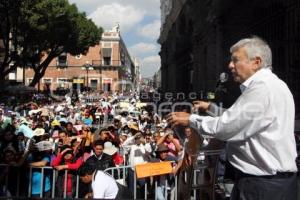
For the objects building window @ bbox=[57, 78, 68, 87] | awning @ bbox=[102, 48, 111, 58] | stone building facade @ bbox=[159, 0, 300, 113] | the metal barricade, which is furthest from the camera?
awning @ bbox=[102, 48, 111, 58]

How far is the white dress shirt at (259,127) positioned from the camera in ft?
9.78

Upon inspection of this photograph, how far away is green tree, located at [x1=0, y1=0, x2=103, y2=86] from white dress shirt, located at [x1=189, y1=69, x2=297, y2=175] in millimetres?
37022

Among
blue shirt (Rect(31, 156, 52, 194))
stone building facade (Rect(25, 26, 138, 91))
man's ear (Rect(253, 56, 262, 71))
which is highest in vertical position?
stone building facade (Rect(25, 26, 138, 91))

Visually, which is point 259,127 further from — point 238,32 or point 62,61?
point 62,61

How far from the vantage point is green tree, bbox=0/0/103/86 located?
39.2 meters

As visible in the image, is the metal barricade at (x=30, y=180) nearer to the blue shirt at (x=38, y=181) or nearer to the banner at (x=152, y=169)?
the blue shirt at (x=38, y=181)

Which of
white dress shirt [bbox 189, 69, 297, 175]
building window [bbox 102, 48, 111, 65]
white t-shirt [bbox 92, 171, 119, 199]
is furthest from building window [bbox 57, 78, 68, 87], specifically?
white dress shirt [bbox 189, 69, 297, 175]

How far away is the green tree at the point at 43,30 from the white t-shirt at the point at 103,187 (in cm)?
3417

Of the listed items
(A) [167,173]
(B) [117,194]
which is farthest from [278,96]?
(A) [167,173]

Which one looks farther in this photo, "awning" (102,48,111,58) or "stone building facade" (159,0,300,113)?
"awning" (102,48,111,58)

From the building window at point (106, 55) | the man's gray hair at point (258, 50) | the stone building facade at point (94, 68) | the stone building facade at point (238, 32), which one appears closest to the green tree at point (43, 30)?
the stone building facade at point (238, 32)

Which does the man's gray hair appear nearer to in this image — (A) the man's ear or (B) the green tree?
(A) the man's ear

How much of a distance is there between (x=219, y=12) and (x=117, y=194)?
21.4m

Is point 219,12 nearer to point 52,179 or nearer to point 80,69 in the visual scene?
point 52,179
